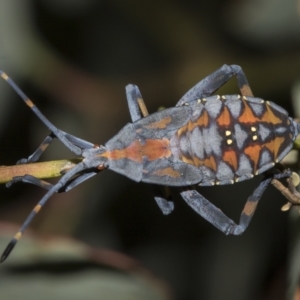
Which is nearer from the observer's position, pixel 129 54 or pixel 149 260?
pixel 149 260

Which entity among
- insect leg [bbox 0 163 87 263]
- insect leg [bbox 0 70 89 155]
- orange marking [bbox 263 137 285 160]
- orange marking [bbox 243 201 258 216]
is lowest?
orange marking [bbox 243 201 258 216]

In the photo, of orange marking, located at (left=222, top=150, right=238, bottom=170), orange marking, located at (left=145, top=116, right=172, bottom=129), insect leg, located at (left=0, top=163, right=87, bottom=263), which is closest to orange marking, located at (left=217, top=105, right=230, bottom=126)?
orange marking, located at (left=222, top=150, right=238, bottom=170)

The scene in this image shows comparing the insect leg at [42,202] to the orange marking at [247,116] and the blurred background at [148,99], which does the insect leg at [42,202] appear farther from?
the blurred background at [148,99]

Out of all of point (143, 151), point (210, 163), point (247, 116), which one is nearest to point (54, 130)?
point (143, 151)

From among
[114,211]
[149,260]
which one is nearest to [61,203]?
[114,211]

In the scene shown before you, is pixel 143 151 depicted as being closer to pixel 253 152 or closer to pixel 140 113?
pixel 140 113

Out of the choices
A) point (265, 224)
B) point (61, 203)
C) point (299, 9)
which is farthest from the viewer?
point (265, 224)

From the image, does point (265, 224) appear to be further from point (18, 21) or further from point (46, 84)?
point (18, 21)

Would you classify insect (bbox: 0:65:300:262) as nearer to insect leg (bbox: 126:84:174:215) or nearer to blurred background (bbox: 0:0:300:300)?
insect leg (bbox: 126:84:174:215)

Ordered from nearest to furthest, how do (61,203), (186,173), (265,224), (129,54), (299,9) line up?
(186,173), (299,9), (61,203), (265,224), (129,54)
